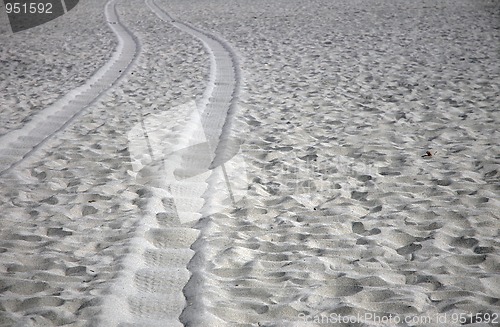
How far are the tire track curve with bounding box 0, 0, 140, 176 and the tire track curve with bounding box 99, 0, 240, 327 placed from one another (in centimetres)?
140

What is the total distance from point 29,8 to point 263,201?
23.1m

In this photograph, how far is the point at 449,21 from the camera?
17047 mm

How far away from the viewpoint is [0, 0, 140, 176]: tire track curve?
6.88 m

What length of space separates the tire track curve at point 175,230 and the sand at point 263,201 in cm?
2

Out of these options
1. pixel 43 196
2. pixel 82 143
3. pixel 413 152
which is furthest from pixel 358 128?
pixel 43 196

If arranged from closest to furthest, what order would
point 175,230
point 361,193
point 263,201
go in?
1. point 175,230
2. point 263,201
3. point 361,193

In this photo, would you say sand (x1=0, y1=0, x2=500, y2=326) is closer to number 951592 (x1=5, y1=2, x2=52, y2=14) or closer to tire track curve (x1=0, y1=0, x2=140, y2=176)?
tire track curve (x1=0, y1=0, x2=140, y2=176)

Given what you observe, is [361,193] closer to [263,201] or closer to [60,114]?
[263,201]

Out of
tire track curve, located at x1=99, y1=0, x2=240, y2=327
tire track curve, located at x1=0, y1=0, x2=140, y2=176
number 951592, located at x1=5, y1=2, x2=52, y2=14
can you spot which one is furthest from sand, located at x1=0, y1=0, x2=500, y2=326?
number 951592, located at x1=5, y1=2, x2=52, y2=14

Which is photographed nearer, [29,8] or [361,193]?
[361,193]

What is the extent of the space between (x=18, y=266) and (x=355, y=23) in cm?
1478

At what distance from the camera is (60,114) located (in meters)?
8.57

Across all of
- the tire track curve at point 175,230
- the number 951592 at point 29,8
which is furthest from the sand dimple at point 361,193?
the number 951592 at point 29,8

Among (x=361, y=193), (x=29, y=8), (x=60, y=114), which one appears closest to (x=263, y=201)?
(x=361, y=193)
